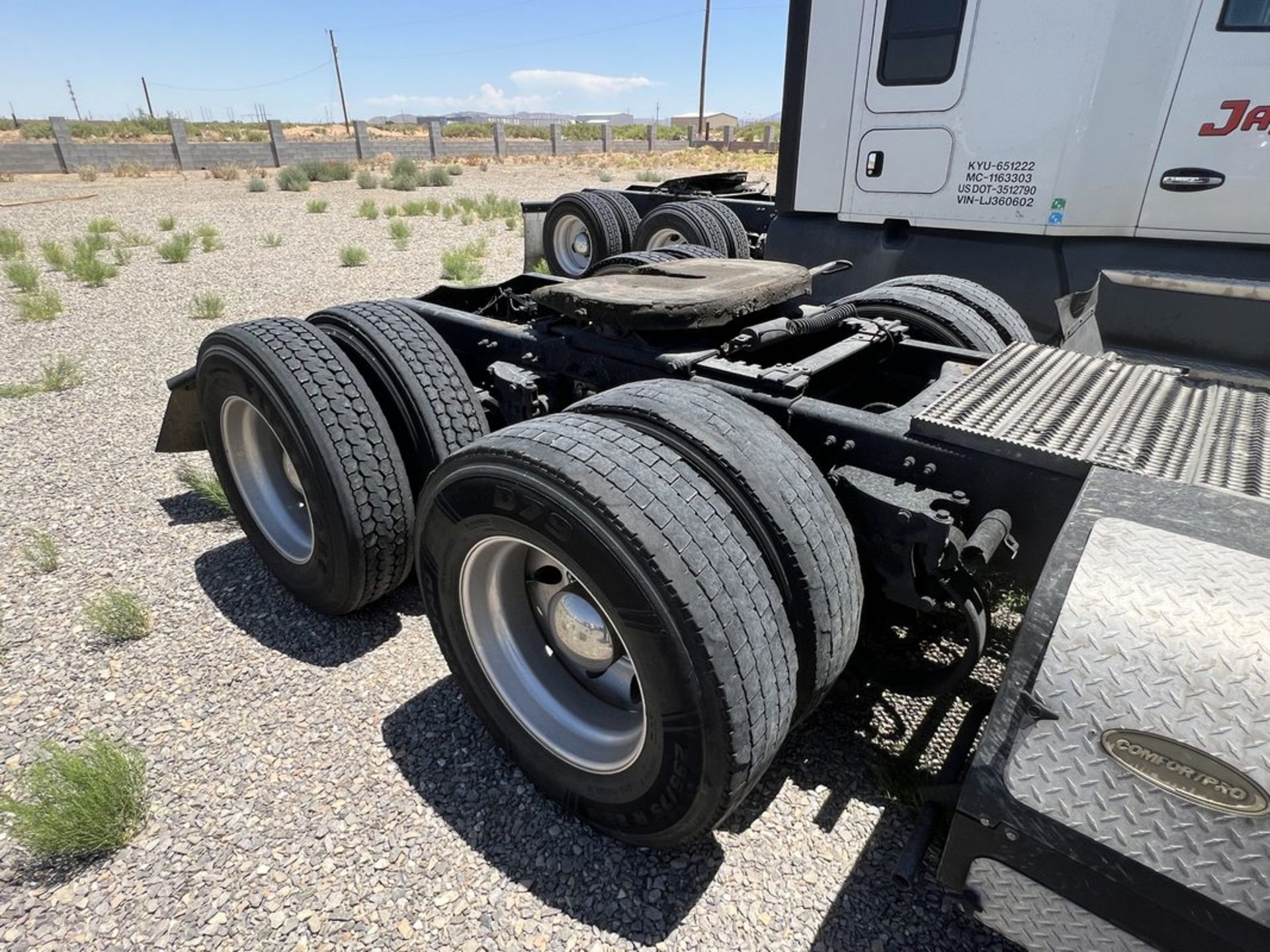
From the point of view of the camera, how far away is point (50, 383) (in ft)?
18.6

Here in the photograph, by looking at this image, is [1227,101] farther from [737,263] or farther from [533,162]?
[533,162]

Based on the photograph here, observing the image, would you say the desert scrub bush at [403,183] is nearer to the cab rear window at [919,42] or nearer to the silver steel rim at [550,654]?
the cab rear window at [919,42]

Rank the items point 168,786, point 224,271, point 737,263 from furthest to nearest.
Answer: point 224,271
point 737,263
point 168,786

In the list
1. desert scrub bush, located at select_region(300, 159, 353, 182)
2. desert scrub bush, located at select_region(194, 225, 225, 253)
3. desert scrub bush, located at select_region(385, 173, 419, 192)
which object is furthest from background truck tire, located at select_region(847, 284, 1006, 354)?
desert scrub bush, located at select_region(300, 159, 353, 182)

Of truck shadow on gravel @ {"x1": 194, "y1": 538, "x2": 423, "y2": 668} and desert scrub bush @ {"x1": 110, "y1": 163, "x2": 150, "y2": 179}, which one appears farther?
desert scrub bush @ {"x1": 110, "y1": 163, "x2": 150, "y2": 179}

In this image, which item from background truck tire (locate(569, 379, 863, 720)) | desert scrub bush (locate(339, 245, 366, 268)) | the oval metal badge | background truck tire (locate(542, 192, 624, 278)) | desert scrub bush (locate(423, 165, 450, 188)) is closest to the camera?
the oval metal badge

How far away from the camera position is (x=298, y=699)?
8.63ft

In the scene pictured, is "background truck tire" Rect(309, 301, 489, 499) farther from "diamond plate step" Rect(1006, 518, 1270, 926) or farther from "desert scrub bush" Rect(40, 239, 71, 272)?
"desert scrub bush" Rect(40, 239, 71, 272)

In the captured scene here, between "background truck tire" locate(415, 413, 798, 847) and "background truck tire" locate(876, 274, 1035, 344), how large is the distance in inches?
86.9

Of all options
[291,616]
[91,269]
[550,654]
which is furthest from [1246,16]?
[91,269]

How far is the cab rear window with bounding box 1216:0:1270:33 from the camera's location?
348cm

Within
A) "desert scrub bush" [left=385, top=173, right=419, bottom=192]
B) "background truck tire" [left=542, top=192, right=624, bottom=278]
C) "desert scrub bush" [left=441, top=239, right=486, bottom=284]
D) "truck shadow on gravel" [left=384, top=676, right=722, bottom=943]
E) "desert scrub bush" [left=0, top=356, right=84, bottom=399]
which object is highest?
"background truck tire" [left=542, top=192, right=624, bottom=278]

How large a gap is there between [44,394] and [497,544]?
5.42m

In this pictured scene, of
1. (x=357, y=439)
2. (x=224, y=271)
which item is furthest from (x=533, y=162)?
(x=357, y=439)
